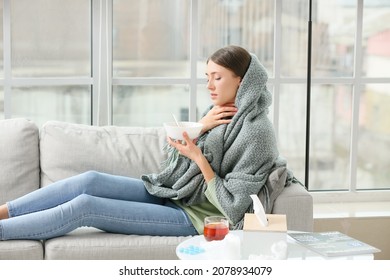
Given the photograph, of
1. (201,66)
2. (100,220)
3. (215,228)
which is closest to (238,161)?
(100,220)

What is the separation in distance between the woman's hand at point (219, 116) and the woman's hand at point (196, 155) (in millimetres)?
147

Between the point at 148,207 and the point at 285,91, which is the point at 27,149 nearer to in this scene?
the point at 148,207

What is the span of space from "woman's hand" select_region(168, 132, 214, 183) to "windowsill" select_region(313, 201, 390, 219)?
0.99 metres

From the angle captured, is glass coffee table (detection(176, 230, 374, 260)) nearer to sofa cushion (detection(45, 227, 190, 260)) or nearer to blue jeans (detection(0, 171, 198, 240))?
sofa cushion (detection(45, 227, 190, 260))

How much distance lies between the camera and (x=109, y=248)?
3.20 metres

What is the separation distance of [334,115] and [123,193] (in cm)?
147

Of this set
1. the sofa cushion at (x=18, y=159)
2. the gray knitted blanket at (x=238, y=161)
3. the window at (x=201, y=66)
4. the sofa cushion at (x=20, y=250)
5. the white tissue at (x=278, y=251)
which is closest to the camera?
the white tissue at (x=278, y=251)

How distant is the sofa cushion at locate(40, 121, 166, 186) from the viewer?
3.66 m

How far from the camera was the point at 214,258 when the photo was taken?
266 centimetres

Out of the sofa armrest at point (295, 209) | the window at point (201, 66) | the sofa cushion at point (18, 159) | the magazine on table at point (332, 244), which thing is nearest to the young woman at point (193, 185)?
the sofa armrest at point (295, 209)

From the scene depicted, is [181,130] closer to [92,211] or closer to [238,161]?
[238,161]

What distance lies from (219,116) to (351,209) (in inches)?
47.0

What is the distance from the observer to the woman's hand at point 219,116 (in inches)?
137

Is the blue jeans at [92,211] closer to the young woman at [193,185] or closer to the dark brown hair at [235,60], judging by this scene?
the young woman at [193,185]
